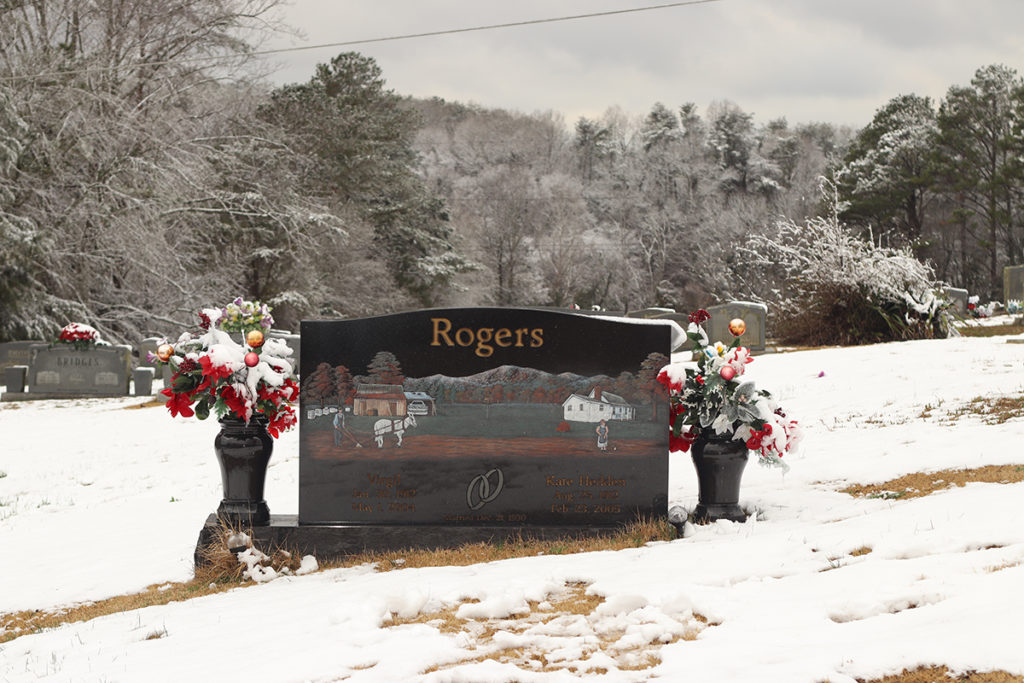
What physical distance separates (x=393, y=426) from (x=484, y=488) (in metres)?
0.70

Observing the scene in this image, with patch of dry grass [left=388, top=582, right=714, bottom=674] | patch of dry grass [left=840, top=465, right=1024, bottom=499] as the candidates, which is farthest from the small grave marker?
patch of dry grass [left=388, top=582, right=714, bottom=674]

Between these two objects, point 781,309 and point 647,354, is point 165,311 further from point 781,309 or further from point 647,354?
point 647,354

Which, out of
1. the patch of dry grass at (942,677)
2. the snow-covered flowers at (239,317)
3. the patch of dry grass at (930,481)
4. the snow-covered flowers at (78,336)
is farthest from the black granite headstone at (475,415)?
the snow-covered flowers at (78,336)

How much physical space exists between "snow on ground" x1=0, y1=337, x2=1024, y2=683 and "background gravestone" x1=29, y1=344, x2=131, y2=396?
1233cm

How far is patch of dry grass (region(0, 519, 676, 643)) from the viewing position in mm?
5430

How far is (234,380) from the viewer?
5.86 meters

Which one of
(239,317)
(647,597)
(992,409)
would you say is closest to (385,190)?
(239,317)

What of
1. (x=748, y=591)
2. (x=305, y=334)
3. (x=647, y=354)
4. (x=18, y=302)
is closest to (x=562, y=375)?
(x=647, y=354)

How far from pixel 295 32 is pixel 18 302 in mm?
11950

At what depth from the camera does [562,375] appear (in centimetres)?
595

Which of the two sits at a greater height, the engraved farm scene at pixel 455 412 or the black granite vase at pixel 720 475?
the engraved farm scene at pixel 455 412

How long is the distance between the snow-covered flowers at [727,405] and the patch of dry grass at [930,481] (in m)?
0.89

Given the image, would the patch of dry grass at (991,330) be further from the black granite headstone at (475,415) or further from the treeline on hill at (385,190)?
the black granite headstone at (475,415)

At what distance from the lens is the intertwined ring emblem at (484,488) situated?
5.97 metres
